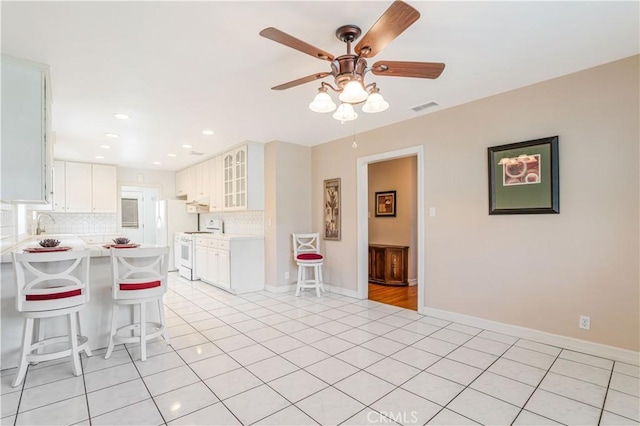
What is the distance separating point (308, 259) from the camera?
481 cm

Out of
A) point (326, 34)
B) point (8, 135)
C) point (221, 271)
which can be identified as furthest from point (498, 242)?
point (8, 135)

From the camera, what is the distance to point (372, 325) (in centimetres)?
352

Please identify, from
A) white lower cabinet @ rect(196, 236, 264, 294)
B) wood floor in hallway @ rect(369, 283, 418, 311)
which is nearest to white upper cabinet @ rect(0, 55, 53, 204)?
white lower cabinet @ rect(196, 236, 264, 294)

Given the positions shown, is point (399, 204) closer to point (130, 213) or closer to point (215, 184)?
point (215, 184)

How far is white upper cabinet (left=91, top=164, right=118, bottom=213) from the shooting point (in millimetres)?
6582

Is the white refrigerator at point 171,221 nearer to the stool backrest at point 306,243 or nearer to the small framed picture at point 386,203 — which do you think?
the stool backrest at point 306,243

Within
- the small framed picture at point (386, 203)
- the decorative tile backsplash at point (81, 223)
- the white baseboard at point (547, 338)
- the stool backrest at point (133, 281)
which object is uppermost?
the small framed picture at point (386, 203)

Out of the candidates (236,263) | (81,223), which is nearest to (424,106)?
(236,263)

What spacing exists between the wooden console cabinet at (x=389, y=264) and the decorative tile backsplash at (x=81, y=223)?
18.7 feet

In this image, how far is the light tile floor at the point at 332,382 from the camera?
6.23 ft

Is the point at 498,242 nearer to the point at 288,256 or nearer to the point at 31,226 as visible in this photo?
the point at 288,256

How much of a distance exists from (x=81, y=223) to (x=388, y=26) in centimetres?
751

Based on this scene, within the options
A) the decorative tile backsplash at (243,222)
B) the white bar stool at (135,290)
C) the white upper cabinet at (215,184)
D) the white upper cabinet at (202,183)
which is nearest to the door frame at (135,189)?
the white upper cabinet at (202,183)

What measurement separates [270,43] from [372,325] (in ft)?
9.61
